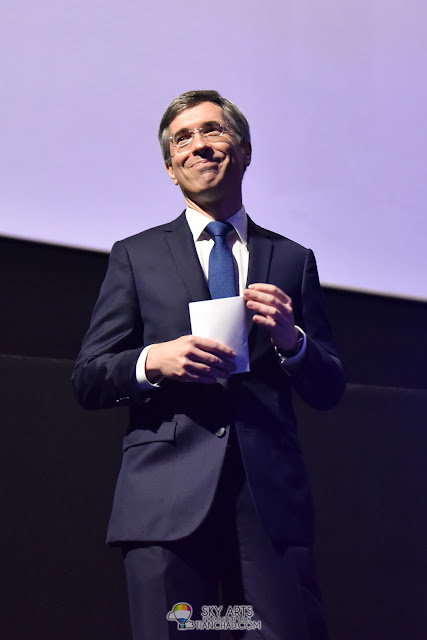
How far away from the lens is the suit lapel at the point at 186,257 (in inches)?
57.2

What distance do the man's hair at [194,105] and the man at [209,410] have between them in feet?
0.33

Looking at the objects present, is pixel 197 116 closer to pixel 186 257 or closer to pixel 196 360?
pixel 186 257

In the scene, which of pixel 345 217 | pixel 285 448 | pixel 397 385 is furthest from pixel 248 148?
pixel 397 385

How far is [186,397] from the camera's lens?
54.5 inches

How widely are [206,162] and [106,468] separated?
3.16 feet

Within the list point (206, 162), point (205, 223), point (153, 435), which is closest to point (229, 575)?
point (153, 435)

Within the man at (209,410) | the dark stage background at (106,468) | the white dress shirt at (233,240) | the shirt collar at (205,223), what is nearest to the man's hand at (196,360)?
the man at (209,410)

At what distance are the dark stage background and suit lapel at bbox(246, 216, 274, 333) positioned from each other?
0.74m

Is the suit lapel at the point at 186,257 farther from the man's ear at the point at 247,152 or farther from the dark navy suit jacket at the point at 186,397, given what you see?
the man's ear at the point at 247,152

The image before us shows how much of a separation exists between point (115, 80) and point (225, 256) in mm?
1018

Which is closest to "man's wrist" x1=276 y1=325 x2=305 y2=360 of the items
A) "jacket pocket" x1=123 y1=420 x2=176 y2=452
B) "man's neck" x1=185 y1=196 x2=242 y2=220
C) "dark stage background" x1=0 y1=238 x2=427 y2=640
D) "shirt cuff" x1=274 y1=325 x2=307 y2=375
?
"shirt cuff" x1=274 y1=325 x2=307 y2=375

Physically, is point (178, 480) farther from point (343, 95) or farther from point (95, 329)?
point (343, 95)

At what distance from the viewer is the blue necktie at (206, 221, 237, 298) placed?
1447 mm

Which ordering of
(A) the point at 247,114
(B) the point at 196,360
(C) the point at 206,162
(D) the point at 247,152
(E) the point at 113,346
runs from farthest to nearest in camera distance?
(A) the point at 247,114
(D) the point at 247,152
(C) the point at 206,162
(E) the point at 113,346
(B) the point at 196,360
